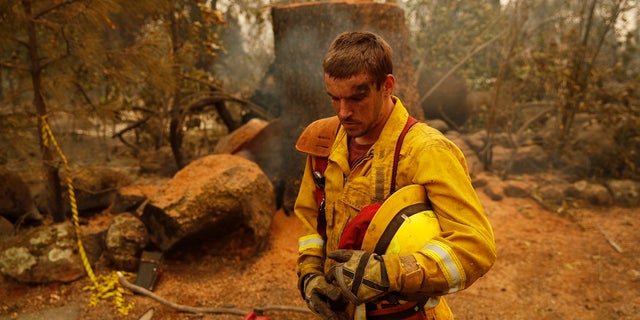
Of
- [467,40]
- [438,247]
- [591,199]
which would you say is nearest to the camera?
[438,247]

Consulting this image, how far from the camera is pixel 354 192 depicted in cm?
183

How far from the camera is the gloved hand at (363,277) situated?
5.00ft

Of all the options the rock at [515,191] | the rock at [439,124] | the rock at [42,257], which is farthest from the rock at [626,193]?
the rock at [42,257]

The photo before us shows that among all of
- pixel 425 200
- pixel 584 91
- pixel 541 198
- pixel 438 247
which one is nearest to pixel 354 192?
pixel 425 200

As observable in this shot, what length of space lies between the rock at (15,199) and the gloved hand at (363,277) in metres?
4.74

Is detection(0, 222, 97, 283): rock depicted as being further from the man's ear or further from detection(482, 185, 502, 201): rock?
detection(482, 185, 502, 201): rock

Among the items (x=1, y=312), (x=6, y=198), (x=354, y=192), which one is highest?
(x=354, y=192)

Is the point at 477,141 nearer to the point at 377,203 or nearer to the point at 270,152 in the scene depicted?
the point at 270,152

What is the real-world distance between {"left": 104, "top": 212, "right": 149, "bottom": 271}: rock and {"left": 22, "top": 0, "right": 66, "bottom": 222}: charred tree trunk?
771mm

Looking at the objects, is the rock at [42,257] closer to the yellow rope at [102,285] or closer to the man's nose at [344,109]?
the yellow rope at [102,285]

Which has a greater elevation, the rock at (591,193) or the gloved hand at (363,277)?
the gloved hand at (363,277)

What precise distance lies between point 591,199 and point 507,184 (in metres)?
1.17

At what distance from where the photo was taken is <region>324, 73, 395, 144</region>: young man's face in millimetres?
1772

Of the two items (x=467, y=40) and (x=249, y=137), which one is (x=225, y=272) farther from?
(x=467, y=40)
